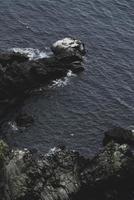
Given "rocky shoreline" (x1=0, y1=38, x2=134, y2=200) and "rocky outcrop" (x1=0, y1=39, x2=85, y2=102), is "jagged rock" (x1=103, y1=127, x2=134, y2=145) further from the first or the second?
"rocky outcrop" (x1=0, y1=39, x2=85, y2=102)

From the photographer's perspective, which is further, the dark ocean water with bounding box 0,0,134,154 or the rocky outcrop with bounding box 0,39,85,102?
the rocky outcrop with bounding box 0,39,85,102

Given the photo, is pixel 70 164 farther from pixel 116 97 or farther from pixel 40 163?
pixel 116 97

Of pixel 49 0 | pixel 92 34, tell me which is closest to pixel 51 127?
pixel 92 34

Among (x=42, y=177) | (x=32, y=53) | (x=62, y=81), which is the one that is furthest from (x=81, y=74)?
(x=42, y=177)

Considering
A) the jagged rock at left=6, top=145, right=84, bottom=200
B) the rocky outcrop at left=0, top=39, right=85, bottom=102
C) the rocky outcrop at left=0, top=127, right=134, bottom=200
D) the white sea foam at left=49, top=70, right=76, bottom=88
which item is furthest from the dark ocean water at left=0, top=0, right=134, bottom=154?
the jagged rock at left=6, top=145, right=84, bottom=200

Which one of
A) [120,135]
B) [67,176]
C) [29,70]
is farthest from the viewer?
[29,70]

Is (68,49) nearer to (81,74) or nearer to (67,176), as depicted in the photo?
(81,74)
